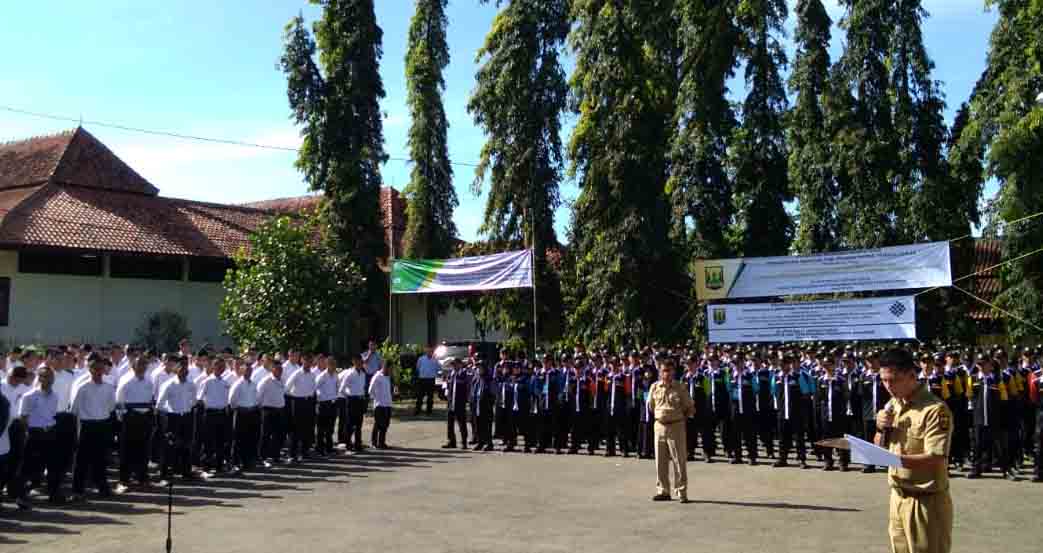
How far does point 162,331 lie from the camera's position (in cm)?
2970

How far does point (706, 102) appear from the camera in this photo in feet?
82.6

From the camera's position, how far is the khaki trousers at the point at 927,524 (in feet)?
17.9

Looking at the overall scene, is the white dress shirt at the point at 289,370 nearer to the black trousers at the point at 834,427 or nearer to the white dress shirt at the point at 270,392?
the white dress shirt at the point at 270,392

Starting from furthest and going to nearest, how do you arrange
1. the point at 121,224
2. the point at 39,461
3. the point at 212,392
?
the point at 121,224, the point at 212,392, the point at 39,461

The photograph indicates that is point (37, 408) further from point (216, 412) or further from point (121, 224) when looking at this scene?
point (121, 224)

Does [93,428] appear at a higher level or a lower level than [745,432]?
higher

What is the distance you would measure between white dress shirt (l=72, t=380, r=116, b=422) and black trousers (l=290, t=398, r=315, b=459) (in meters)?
4.10

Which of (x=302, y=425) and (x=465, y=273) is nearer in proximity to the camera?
(x=302, y=425)

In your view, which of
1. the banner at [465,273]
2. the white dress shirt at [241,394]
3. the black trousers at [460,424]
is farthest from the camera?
the banner at [465,273]

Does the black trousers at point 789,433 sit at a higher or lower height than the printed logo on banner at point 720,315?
lower

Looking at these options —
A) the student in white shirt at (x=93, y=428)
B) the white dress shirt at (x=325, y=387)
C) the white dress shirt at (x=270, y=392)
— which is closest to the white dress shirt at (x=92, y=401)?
the student in white shirt at (x=93, y=428)

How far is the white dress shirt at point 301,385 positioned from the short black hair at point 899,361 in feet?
41.1

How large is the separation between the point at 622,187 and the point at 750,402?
9.86 meters

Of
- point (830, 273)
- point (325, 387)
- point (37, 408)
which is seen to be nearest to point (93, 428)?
point (37, 408)
